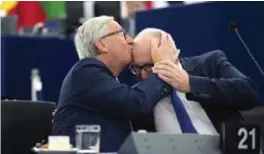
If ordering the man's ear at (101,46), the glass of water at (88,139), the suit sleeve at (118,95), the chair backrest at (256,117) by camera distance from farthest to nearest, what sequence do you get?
the chair backrest at (256,117)
the man's ear at (101,46)
the suit sleeve at (118,95)
the glass of water at (88,139)

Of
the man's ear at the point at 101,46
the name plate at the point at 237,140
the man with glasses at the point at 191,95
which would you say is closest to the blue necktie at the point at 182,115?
the man with glasses at the point at 191,95

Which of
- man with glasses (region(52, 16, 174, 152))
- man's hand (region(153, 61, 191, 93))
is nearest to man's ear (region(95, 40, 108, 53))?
man with glasses (region(52, 16, 174, 152))

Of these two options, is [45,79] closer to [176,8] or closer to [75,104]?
[176,8]

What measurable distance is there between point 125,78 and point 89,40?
261cm

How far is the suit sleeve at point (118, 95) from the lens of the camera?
239 cm

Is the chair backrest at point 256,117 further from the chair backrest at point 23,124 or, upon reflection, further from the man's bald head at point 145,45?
the chair backrest at point 23,124

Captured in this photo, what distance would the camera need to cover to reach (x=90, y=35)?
2.62 meters

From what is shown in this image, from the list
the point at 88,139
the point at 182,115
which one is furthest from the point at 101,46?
the point at 88,139

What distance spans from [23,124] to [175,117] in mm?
637

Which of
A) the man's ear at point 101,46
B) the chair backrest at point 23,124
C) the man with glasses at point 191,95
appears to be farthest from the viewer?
the chair backrest at point 23,124

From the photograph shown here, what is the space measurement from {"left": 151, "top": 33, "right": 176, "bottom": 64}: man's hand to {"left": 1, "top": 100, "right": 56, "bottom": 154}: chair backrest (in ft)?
1.76

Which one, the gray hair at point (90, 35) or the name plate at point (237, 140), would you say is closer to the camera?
the name plate at point (237, 140)

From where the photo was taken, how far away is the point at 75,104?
2.49 metres

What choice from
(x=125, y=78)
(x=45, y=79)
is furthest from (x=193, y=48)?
(x=45, y=79)
